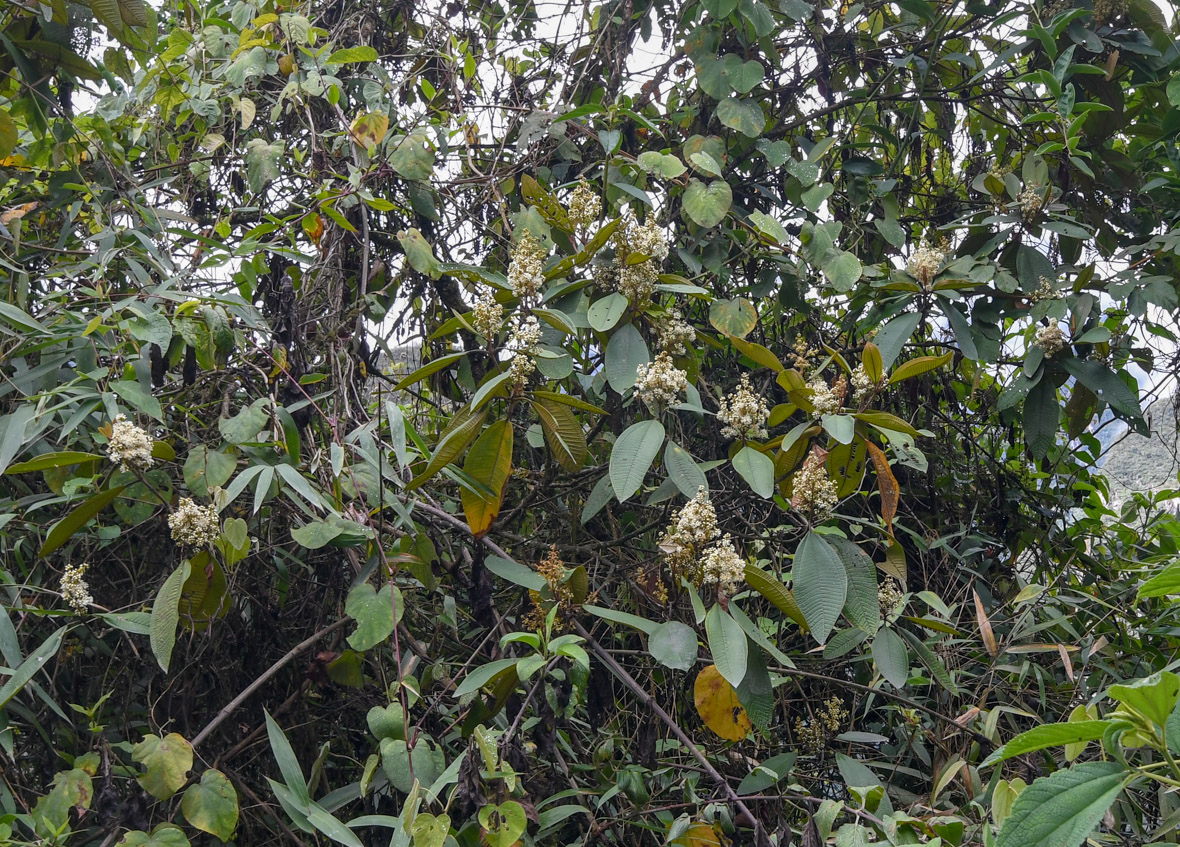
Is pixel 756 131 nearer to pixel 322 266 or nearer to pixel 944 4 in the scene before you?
pixel 944 4

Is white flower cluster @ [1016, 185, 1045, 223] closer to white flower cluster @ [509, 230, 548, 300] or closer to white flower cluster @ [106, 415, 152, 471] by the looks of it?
white flower cluster @ [509, 230, 548, 300]

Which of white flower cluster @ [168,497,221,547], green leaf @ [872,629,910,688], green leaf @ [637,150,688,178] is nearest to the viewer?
white flower cluster @ [168,497,221,547]

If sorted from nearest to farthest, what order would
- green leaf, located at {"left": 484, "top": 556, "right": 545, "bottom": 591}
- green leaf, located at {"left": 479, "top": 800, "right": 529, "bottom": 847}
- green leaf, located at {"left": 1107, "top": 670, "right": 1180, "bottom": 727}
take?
green leaf, located at {"left": 1107, "top": 670, "right": 1180, "bottom": 727}, green leaf, located at {"left": 479, "top": 800, "right": 529, "bottom": 847}, green leaf, located at {"left": 484, "top": 556, "right": 545, "bottom": 591}

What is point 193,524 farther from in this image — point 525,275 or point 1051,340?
point 1051,340

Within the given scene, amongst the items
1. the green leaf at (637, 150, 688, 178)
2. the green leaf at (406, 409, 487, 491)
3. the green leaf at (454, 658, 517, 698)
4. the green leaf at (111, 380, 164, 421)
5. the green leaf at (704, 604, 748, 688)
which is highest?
the green leaf at (637, 150, 688, 178)

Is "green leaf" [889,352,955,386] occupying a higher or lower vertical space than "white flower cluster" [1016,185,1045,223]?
lower

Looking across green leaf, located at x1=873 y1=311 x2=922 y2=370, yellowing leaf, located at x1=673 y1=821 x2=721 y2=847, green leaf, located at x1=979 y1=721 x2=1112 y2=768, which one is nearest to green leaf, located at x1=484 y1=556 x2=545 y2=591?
yellowing leaf, located at x1=673 y1=821 x2=721 y2=847

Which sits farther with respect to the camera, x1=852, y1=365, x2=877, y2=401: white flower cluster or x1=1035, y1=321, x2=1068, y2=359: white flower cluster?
x1=1035, y1=321, x2=1068, y2=359: white flower cluster

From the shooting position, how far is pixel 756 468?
1467 mm

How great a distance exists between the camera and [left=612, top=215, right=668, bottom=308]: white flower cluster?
5.26 feet

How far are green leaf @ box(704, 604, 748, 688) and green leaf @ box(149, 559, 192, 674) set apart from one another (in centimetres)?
85

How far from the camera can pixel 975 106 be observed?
246 centimetres

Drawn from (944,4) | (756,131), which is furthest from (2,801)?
(944,4)

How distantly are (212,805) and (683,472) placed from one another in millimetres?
949
